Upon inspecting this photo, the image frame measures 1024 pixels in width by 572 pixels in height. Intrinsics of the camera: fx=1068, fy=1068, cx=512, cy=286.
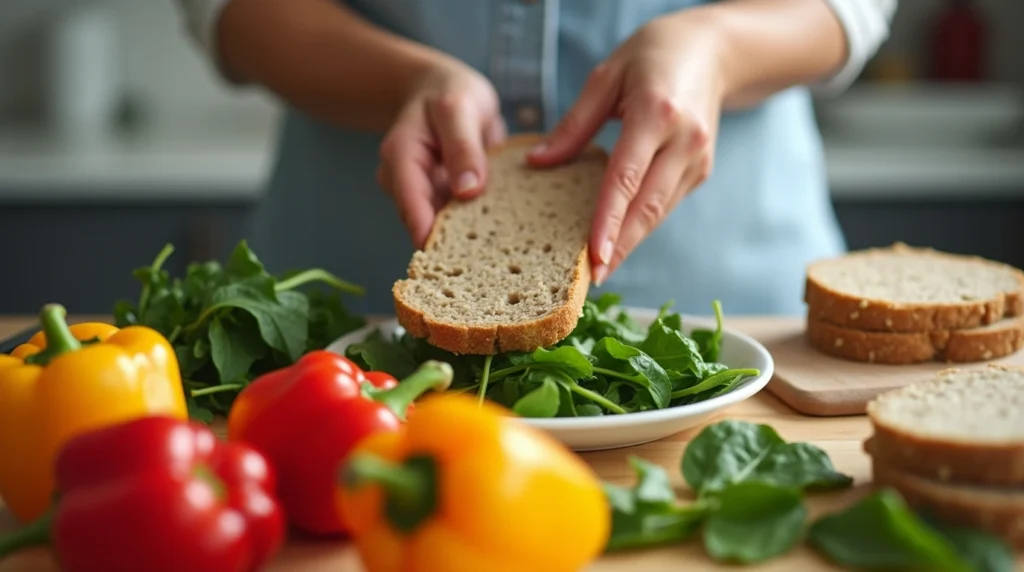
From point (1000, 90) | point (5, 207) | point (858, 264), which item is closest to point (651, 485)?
point (858, 264)

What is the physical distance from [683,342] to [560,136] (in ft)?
1.70

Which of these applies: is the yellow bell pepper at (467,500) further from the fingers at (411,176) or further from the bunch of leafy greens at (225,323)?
the fingers at (411,176)

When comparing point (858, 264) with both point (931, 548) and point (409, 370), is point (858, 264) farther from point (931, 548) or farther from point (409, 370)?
point (931, 548)

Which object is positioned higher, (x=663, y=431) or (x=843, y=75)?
(x=843, y=75)

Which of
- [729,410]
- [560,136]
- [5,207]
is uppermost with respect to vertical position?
[560,136]

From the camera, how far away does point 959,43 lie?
443cm

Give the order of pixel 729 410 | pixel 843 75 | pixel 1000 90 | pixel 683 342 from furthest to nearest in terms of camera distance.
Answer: pixel 1000 90 → pixel 843 75 → pixel 729 410 → pixel 683 342

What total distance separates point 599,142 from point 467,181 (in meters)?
0.54

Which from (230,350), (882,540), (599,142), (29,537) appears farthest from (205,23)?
(882,540)

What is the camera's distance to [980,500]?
3.18ft

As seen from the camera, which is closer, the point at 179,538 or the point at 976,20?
the point at 179,538

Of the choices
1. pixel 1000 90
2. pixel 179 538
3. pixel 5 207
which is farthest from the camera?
pixel 1000 90

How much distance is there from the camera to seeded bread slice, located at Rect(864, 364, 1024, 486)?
1.00 m

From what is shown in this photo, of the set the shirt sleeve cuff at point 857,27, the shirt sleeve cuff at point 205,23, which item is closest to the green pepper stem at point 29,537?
the shirt sleeve cuff at point 205,23
